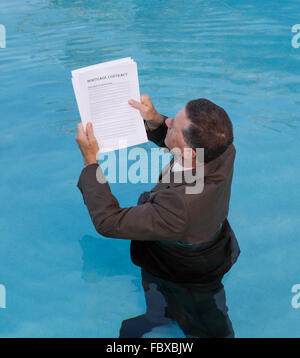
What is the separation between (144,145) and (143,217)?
2524 mm

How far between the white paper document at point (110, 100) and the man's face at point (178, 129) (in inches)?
6.0

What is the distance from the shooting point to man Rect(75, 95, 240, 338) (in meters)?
1.63

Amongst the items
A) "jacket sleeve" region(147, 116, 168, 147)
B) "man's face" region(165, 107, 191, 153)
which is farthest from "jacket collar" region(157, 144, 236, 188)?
"jacket sleeve" region(147, 116, 168, 147)

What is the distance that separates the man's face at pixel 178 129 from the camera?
1.65 m

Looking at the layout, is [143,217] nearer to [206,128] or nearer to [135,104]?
[206,128]

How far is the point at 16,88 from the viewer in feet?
16.7

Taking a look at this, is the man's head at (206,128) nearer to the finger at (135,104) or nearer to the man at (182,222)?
the man at (182,222)

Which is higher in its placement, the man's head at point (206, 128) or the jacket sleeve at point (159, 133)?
the man's head at point (206, 128)

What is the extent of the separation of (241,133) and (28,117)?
7.86 ft

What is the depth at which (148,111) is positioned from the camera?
204cm

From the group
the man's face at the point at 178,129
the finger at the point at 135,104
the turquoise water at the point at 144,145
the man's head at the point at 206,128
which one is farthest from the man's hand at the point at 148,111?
the turquoise water at the point at 144,145

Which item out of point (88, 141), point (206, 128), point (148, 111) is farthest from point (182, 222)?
point (148, 111)
